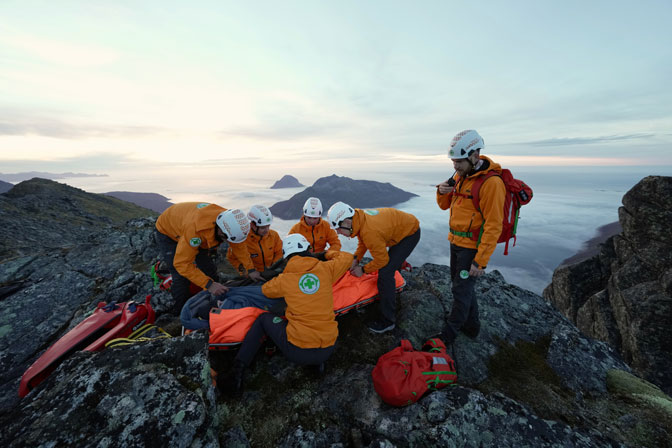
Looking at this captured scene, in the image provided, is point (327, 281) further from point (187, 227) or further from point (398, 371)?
point (187, 227)

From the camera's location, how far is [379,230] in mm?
6934

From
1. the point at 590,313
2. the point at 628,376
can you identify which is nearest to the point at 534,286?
the point at 590,313

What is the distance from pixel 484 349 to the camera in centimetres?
707

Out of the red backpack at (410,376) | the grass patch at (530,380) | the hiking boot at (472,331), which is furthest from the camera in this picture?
the hiking boot at (472,331)

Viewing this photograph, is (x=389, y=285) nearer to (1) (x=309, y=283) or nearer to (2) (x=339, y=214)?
(2) (x=339, y=214)

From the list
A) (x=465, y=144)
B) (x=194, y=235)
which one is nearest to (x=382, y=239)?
(x=465, y=144)


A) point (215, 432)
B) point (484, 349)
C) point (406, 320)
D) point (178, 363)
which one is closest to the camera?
point (215, 432)

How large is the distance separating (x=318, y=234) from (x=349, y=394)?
20.6 feet

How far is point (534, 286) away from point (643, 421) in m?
177

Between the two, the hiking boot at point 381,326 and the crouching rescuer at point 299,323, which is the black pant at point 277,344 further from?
the hiking boot at point 381,326

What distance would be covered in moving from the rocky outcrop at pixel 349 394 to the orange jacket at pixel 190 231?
236 centimetres

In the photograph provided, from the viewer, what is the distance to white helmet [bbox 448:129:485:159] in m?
5.76

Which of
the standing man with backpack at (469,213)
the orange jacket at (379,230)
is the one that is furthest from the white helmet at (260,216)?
the standing man with backpack at (469,213)

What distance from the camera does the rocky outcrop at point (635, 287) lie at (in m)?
16.2
